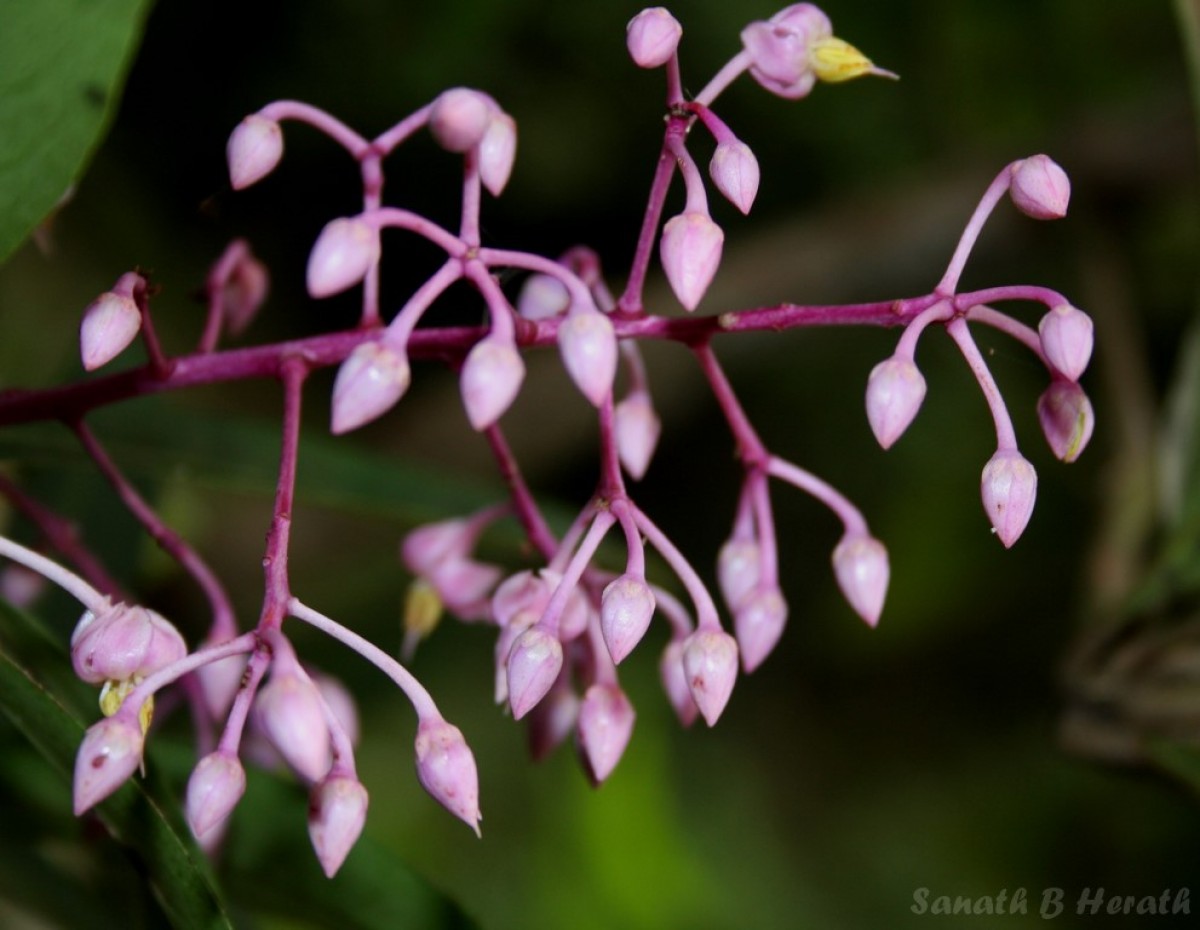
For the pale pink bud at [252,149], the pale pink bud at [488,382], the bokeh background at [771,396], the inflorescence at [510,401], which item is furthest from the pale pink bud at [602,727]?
the bokeh background at [771,396]

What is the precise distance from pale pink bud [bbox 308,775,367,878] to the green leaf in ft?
1.08

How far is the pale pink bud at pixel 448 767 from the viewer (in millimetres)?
653

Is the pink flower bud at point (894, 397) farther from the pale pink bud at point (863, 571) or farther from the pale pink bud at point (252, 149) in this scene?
the pale pink bud at point (252, 149)

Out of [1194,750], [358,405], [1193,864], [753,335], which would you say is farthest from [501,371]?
[1193,864]

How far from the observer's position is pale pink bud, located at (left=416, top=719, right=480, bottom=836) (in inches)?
25.7

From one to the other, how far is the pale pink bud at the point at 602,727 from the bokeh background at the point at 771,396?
0.81 m

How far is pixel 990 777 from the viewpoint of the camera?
7.59ft

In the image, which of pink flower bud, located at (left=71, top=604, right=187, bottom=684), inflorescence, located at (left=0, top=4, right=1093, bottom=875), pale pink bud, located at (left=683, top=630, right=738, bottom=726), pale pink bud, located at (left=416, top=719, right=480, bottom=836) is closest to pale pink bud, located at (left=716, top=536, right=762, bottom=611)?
inflorescence, located at (left=0, top=4, right=1093, bottom=875)

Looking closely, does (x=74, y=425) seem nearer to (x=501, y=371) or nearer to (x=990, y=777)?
(x=501, y=371)

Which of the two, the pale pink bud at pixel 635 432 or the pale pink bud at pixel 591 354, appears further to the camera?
the pale pink bud at pixel 635 432

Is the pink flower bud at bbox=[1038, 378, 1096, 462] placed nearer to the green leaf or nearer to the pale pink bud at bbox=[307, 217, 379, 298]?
the pale pink bud at bbox=[307, 217, 379, 298]

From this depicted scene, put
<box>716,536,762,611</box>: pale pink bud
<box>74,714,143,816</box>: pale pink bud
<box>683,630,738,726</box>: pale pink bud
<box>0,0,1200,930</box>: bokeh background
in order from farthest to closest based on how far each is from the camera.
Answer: <box>0,0,1200,930</box>: bokeh background → <box>716,536,762,611</box>: pale pink bud → <box>683,630,738,726</box>: pale pink bud → <box>74,714,143,816</box>: pale pink bud

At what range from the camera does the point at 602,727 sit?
75cm

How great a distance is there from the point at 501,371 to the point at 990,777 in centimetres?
192
